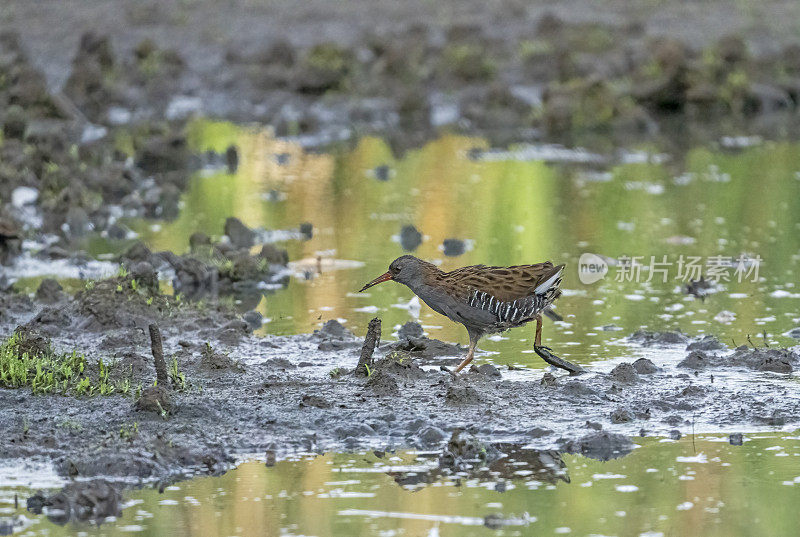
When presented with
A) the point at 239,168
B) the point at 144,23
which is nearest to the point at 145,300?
the point at 239,168

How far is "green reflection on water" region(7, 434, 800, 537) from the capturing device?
6.40 meters

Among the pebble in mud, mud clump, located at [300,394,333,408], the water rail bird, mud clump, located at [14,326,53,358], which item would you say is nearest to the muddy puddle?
mud clump, located at [300,394,333,408]

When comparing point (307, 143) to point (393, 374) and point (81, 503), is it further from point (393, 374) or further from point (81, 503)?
point (81, 503)

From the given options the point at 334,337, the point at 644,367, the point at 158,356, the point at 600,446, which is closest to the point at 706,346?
the point at 644,367

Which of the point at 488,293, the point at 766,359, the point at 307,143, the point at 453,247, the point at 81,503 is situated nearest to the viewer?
the point at 81,503

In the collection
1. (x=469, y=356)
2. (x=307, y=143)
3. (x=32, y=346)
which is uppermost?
(x=307, y=143)

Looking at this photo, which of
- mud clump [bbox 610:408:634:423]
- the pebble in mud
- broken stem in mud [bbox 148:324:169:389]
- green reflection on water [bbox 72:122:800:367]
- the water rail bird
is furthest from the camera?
the pebble in mud

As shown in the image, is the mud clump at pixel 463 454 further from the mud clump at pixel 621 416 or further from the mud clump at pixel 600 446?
the mud clump at pixel 621 416

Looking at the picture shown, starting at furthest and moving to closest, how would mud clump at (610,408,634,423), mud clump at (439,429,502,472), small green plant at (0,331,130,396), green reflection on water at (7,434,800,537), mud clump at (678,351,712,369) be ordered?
1. mud clump at (678,351,712,369)
2. small green plant at (0,331,130,396)
3. mud clump at (610,408,634,423)
4. mud clump at (439,429,502,472)
5. green reflection on water at (7,434,800,537)

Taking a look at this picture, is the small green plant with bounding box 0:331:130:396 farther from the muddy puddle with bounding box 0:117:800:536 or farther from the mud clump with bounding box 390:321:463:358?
the mud clump with bounding box 390:321:463:358

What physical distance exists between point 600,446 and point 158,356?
2.33 meters

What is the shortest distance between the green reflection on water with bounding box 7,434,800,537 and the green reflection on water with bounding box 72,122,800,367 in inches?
83.2

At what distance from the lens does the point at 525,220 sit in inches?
559

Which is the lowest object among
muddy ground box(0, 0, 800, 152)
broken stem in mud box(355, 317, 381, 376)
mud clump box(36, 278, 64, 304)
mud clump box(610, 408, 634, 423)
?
mud clump box(610, 408, 634, 423)
